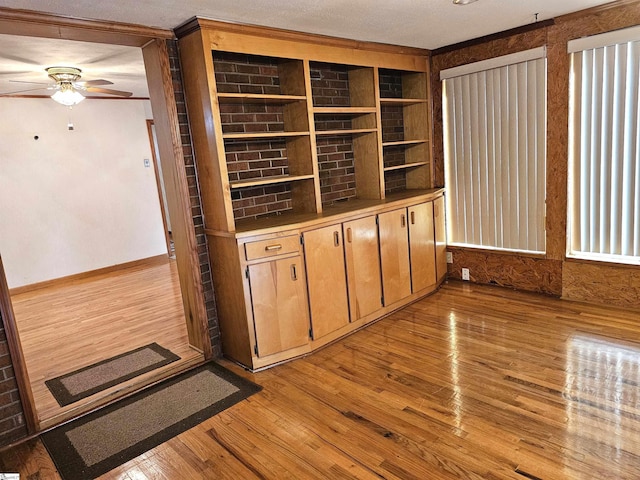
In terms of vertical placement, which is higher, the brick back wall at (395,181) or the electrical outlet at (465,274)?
the brick back wall at (395,181)

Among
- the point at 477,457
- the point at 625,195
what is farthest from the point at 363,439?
the point at 625,195

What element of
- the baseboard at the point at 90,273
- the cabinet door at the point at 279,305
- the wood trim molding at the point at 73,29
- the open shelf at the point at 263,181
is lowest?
the baseboard at the point at 90,273

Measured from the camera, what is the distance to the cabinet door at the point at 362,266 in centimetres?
341

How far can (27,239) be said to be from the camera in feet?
18.0

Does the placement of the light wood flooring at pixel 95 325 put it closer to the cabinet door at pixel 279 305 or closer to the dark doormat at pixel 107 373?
Answer: the dark doormat at pixel 107 373

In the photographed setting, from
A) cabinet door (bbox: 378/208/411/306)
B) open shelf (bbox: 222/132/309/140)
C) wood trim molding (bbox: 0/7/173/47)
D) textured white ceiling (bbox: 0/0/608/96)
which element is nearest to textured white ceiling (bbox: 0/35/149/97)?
textured white ceiling (bbox: 0/0/608/96)

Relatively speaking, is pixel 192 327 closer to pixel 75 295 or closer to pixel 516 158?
pixel 75 295

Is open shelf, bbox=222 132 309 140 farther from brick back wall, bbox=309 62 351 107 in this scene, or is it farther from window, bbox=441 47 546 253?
window, bbox=441 47 546 253

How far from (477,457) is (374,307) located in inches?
68.5

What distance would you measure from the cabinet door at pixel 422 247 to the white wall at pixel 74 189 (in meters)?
4.21

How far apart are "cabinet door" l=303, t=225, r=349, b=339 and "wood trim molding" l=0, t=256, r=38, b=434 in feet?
5.75

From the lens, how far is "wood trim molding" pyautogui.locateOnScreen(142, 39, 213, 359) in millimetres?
2941

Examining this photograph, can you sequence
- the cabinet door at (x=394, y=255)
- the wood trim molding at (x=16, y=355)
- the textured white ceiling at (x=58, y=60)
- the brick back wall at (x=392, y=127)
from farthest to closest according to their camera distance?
the brick back wall at (x=392, y=127)
the cabinet door at (x=394, y=255)
the textured white ceiling at (x=58, y=60)
the wood trim molding at (x=16, y=355)

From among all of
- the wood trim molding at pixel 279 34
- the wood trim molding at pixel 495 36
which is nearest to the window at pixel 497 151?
the wood trim molding at pixel 495 36
